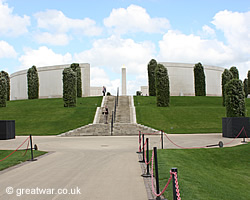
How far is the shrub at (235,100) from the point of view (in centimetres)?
2116

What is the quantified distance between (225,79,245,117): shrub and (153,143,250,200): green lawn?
349 inches

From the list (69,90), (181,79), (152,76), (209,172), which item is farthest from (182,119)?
(181,79)

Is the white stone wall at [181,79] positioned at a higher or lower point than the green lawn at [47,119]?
higher

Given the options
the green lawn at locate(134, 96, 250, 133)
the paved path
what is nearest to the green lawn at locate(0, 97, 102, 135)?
the green lawn at locate(134, 96, 250, 133)

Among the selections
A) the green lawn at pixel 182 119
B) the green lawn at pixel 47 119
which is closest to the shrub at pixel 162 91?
the green lawn at pixel 182 119

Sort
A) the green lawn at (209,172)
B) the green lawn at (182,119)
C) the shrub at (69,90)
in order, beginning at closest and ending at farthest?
the green lawn at (209,172) → the green lawn at (182,119) → the shrub at (69,90)

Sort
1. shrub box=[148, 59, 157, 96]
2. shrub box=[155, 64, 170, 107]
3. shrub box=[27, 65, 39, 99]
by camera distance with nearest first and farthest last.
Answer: shrub box=[155, 64, 170, 107]
shrub box=[148, 59, 157, 96]
shrub box=[27, 65, 39, 99]

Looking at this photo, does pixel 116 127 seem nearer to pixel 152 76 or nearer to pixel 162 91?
pixel 162 91

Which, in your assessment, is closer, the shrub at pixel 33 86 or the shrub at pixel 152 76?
the shrub at pixel 152 76

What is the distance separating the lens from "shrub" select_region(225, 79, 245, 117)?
21.2 metres

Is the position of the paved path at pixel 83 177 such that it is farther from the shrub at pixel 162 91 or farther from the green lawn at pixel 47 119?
the shrub at pixel 162 91

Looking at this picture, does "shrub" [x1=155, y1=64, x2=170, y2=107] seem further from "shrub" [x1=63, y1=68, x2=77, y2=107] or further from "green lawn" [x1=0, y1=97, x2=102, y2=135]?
"shrub" [x1=63, y1=68, x2=77, y2=107]

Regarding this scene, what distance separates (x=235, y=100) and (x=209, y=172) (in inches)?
548

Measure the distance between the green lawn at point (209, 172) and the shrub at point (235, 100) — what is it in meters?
8.87
